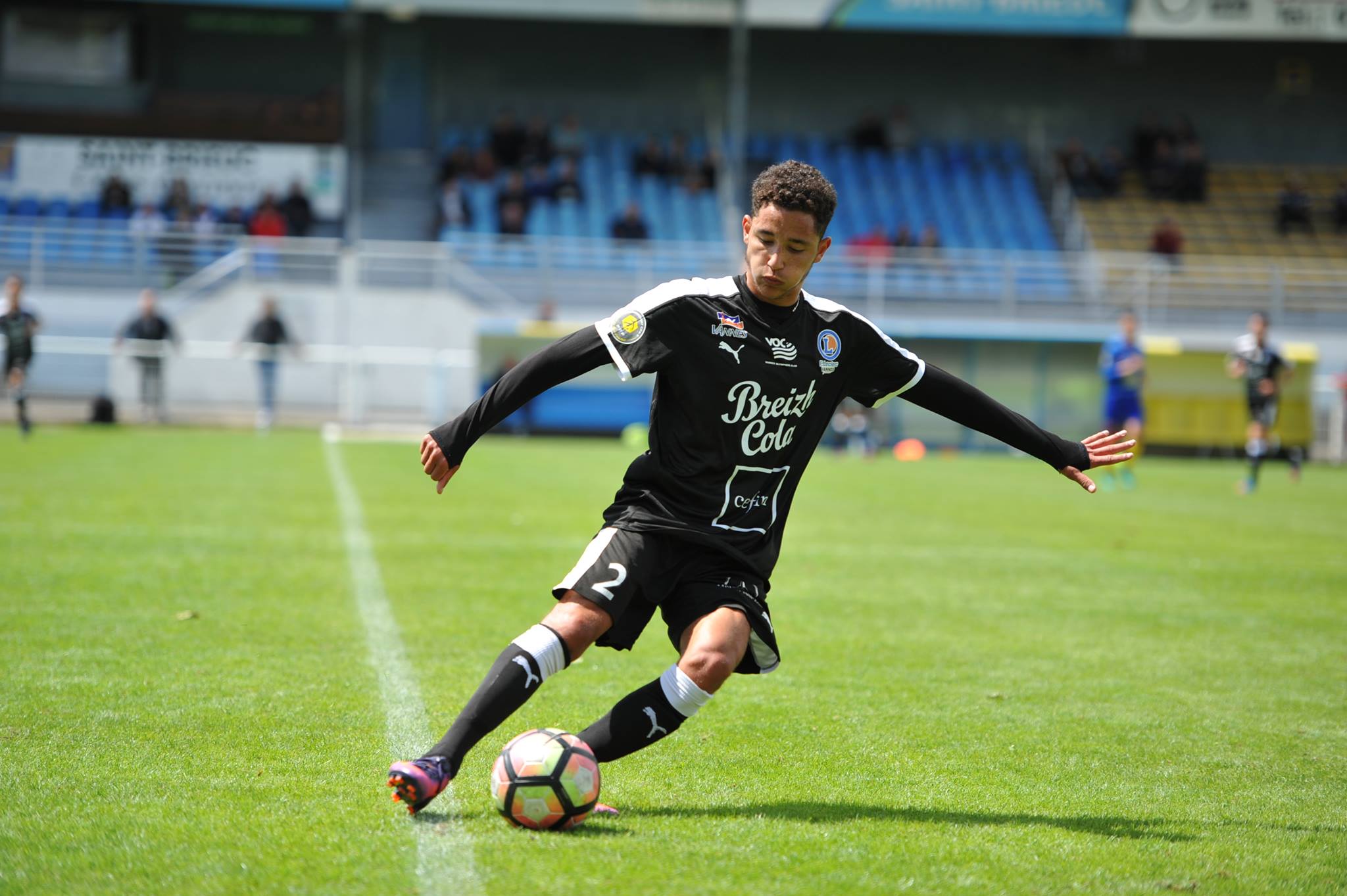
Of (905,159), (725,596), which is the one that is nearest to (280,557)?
(725,596)

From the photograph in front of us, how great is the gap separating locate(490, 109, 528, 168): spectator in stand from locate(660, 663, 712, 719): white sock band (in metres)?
29.7

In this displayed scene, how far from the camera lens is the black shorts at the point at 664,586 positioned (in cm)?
392

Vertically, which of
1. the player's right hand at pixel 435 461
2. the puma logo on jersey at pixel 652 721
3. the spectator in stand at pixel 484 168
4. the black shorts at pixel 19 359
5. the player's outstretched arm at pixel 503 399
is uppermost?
the spectator in stand at pixel 484 168

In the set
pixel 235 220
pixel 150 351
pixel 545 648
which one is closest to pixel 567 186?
pixel 235 220

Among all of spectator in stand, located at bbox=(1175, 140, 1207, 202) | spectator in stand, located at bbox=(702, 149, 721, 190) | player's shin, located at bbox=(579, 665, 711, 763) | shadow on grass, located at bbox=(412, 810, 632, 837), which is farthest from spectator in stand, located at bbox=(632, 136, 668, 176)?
shadow on grass, located at bbox=(412, 810, 632, 837)

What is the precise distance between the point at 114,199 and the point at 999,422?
29178 mm

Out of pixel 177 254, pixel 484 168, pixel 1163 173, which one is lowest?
pixel 177 254

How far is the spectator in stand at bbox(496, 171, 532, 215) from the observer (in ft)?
100

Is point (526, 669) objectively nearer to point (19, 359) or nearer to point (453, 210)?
point (19, 359)

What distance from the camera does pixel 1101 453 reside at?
14.7 ft

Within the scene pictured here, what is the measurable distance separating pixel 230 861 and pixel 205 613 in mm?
3883

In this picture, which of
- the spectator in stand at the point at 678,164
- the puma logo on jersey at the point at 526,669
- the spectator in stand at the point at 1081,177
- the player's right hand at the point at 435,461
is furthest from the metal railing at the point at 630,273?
the puma logo on jersey at the point at 526,669

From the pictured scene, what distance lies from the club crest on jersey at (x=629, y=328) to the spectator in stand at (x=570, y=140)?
97.7 feet

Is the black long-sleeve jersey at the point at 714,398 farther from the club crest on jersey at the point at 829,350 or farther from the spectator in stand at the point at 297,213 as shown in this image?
the spectator in stand at the point at 297,213
